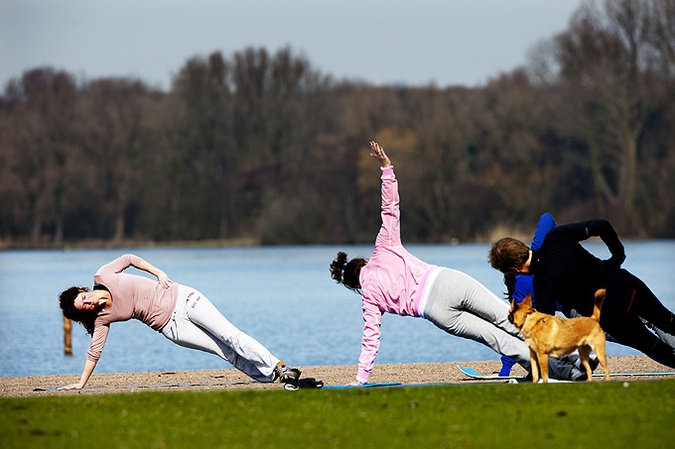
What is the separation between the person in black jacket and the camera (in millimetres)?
8930

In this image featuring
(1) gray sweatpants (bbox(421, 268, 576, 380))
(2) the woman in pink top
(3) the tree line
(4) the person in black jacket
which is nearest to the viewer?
(4) the person in black jacket

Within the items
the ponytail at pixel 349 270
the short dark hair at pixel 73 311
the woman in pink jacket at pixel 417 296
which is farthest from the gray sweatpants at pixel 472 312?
the short dark hair at pixel 73 311

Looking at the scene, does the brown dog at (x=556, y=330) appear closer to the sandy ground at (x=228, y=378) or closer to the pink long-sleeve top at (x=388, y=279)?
the pink long-sleeve top at (x=388, y=279)

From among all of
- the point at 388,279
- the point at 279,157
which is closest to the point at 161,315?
the point at 388,279

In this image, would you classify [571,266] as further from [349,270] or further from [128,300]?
[128,300]

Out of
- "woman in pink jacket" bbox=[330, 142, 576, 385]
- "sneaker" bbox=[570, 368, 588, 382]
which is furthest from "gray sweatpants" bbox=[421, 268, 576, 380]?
"sneaker" bbox=[570, 368, 588, 382]

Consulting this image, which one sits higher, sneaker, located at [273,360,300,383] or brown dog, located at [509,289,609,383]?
brown dog, located at [509,289,609,383]

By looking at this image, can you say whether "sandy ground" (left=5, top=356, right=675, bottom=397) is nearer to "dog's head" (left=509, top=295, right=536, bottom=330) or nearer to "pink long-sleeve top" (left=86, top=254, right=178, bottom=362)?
"pink long-sleeve top" (left=86, top=254, right=178, bottom=362)

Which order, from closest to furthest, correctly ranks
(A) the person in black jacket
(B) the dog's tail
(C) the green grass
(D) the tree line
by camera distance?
(C) the green grass, (A) the person in black jacket, (B) the dog's tail, (D) the tree line

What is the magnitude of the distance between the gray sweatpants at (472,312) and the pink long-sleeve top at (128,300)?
94.3 inches

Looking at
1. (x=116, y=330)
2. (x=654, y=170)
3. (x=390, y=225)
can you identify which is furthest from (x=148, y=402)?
(x=654, y=170)

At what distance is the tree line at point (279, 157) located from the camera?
70.1 m

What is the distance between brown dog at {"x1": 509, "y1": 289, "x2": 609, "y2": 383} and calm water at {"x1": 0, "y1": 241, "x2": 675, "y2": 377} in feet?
33.1

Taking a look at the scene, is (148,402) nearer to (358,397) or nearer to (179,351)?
(358,397)
